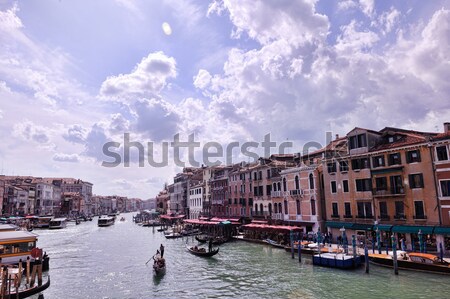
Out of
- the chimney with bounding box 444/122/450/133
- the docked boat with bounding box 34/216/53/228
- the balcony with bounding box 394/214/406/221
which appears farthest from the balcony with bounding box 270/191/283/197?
the docked boat with bounding box 34/216/53/228

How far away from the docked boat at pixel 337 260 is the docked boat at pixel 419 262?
2330 mm

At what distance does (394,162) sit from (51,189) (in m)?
127

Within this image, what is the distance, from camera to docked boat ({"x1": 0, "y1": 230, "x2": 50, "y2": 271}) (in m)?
27.6

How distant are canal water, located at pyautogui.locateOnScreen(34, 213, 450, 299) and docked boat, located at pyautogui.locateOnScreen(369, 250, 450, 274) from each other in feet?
2.17

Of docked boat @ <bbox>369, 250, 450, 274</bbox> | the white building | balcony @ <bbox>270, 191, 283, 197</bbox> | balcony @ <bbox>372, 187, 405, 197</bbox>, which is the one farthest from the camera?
the white building

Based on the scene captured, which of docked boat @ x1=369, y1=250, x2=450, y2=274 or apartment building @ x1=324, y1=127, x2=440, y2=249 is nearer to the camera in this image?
docked boat @ x1=369, y1=250, x2=450, y2=274

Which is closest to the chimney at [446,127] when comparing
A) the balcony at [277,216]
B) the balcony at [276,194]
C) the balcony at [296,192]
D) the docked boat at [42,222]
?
the balcony at [296,192]

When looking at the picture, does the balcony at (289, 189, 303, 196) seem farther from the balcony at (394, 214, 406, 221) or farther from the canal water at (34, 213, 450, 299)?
the balcony at (394, 214, 406, 221)

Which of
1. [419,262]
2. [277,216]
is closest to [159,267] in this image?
[419,262]

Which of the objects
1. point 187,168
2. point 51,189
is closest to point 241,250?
point 187,168

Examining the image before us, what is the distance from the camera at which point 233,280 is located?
26.3 meters

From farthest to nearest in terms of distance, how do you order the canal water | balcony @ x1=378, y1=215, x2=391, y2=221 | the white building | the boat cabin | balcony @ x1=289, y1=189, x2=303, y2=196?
the white building → balcony @ x1=289, y1=189, x2=303, y2=196 → balcony @ x1=378, y1=215, x2=391, y2=221 → the boat cabin → the canal water

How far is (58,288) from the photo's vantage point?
83.5 feet

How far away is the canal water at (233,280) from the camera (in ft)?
73.0
